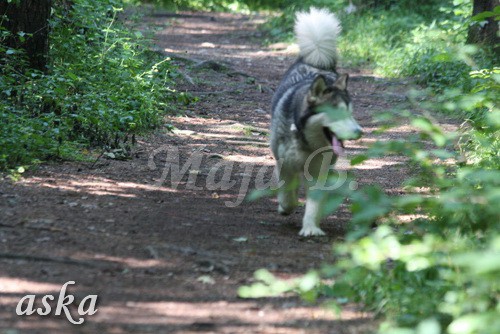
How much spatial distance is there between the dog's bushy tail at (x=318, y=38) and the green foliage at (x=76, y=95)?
2.41 meters

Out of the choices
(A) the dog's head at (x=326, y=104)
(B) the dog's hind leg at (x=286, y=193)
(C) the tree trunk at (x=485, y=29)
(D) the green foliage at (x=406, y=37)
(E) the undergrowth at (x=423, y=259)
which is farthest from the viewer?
(D) the green foliage at (x=406, y=37)

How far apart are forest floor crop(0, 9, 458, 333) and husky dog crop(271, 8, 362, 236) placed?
1.20 feet

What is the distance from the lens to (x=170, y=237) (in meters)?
5.18

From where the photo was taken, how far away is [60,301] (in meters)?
3.80

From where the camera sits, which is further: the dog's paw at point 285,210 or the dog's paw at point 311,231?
the dog's paw at point 285,210

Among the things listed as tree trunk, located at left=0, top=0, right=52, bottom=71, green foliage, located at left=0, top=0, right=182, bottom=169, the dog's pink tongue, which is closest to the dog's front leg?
the dog's pink tongue

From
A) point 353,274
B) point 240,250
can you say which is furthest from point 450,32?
point 353,274

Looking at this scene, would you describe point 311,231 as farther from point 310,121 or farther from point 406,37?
point 406,37

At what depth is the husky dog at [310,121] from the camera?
5.38 meters

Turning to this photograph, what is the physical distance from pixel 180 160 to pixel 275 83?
225 inches

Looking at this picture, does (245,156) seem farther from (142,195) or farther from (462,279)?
(462,279)

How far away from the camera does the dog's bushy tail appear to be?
6352 mm

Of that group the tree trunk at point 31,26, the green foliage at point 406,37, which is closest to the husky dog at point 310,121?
the tree trunk at point 31,26

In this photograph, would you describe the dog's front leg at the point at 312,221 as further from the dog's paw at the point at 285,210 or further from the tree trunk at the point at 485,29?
the tree trunk at the point at 485,29
